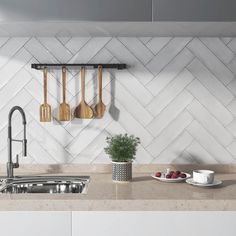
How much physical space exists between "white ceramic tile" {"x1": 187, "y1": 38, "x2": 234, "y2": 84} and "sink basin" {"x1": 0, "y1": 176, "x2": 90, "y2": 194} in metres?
0.93

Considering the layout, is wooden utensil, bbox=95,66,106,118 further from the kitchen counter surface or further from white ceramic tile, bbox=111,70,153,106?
the kitchen counter surface

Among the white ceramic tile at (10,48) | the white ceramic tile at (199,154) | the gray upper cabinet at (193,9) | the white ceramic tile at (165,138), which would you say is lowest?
the white ceramic tile at (199,154)

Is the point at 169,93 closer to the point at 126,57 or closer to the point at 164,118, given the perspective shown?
the point at 164,118

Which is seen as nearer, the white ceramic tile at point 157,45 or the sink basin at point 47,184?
the sink basin at point 47,184

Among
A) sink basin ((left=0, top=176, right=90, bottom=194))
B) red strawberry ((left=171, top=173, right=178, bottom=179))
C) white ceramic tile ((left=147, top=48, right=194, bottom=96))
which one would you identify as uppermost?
white ceramic tile ((left=147, top=48, right=194, bottom=96))

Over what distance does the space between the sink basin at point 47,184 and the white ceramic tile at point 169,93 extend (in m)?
0.55

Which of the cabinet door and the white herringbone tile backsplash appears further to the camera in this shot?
the white herringbone tile backsplash

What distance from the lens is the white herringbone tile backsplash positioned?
238 centimetres

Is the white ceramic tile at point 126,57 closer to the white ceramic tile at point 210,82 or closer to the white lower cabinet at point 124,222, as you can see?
the white ceramic tile at point 210,82

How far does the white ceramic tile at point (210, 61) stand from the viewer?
2.38m

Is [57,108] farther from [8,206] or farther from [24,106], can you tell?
[8,206]

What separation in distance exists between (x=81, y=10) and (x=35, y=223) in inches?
37.3

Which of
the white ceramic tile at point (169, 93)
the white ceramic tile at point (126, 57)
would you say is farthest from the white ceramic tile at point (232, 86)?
the white ceramic tile at point (126, 57)

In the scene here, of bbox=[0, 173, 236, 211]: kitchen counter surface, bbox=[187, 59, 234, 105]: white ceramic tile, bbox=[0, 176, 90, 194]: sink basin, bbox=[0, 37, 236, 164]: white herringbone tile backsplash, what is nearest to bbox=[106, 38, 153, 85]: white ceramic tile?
bbox=[0, 37, 236, 164]: white herringbone tile backsplash
